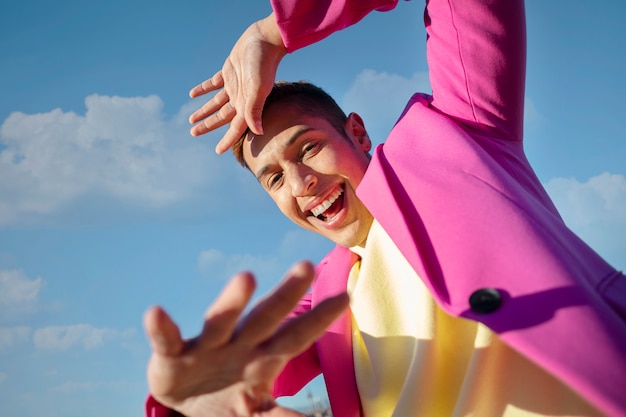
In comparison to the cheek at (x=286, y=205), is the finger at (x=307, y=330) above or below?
below

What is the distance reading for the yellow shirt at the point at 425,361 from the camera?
180cm

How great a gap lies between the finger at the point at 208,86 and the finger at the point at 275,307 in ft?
5.00

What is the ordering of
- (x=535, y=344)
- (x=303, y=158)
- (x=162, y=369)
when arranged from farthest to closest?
(x=303, y=158) < (x=535, y=344) < (x=162, y=369)

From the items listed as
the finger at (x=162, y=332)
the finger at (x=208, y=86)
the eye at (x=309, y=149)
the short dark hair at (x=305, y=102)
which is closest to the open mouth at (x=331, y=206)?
the eye at (x=309, y=149)

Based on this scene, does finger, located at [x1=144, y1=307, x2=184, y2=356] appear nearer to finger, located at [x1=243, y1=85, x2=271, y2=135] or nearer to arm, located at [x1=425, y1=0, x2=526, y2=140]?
finger, located at [x1=243, y1=85, x2=271, y2=135]

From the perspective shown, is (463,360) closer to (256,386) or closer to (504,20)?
(256,386)

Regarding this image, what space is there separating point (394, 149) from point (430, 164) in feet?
0.62

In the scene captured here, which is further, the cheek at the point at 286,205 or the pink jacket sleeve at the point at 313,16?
the cheek at the point at 286,205

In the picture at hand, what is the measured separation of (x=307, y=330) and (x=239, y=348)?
15 centimetres

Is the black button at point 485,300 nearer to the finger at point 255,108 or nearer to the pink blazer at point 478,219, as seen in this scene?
the pink blazer at point 478,219

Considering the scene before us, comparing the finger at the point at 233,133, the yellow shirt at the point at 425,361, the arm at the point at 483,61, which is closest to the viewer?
the yellow shirt at the point at 425,361

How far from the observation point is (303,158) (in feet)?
8.45

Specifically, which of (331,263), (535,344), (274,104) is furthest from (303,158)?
(535,344)

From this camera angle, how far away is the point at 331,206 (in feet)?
8.46
